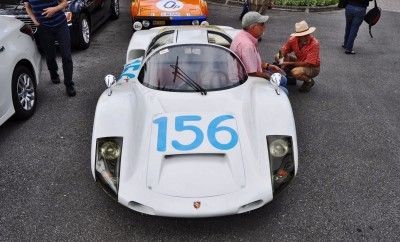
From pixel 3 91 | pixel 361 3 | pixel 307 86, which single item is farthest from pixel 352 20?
pixel 3 91

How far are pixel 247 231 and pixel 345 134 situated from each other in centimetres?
217

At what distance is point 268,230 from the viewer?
9.66 feet

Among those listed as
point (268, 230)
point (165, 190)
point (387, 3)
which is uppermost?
point (165, 190)

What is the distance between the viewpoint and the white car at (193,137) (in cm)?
268

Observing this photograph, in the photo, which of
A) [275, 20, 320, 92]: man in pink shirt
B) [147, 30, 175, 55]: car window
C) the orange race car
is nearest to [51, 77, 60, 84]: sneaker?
[147, 30, 175, 55]: car window

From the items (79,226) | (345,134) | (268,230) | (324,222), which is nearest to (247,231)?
(268,230)

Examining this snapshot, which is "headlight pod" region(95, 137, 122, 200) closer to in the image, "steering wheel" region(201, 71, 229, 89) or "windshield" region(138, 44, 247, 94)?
"windshield" region(138, 44, 247, 94)

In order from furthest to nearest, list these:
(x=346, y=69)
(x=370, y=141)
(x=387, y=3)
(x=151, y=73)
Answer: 1. (x=387, y=3)
2. (x=346, y=69)
3. (x=370, y=141)
4. (x=151, y=73)

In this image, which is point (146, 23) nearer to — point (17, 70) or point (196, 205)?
point (17, 70)

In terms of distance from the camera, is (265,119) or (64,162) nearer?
(265,119)

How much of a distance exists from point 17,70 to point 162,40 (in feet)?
5.83

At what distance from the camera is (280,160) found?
9.65 feet

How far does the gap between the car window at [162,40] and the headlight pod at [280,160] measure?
6.68 feet

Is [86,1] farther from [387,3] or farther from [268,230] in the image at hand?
[387,3]
